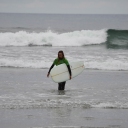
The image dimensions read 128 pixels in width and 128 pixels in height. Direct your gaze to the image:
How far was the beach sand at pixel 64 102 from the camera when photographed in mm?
8547

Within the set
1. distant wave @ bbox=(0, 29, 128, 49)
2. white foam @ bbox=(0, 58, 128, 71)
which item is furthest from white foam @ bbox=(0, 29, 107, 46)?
white foam @ bbox=(0, 58, 128, 71)

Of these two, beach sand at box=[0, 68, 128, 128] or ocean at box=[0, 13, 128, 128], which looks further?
ocean at box=[0, 13, 128, 128]

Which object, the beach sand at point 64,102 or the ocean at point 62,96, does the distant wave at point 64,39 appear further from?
the beach sand at point 64,102

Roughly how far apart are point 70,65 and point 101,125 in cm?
524

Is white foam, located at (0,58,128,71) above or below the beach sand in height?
above

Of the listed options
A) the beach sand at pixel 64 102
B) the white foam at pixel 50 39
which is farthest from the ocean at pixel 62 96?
the white foam at pixel 50 39

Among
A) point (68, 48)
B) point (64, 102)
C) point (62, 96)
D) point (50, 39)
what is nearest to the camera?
point (64, 102)

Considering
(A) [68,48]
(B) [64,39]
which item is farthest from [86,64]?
(B) [64,39]

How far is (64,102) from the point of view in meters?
10.4

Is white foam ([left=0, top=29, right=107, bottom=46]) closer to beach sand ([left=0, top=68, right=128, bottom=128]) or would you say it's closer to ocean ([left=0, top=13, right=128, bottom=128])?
ocean ([left=0, top=13, right=128, bottom=128])

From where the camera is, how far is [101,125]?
830 cm

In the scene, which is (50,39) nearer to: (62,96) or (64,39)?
(64,39)

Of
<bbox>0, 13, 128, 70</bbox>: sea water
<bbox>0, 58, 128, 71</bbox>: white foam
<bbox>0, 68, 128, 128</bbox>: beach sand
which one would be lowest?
<bbox>0, 68, 128, 128</bbox>: beach sand

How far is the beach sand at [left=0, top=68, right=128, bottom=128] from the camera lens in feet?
28.0
